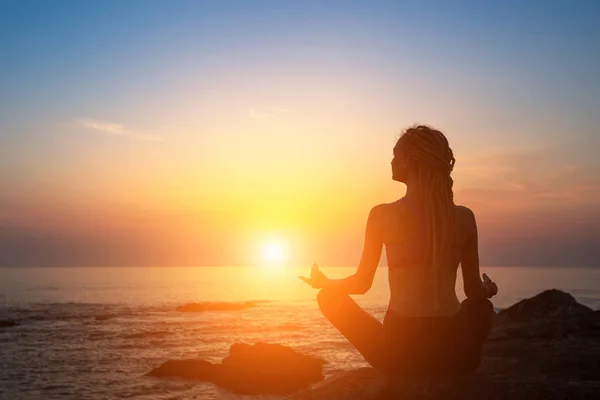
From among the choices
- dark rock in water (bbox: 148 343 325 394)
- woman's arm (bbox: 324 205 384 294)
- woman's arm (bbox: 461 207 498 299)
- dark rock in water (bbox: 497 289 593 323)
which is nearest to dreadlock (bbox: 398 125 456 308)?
woman's arm (bbox: 461 207 498 299)

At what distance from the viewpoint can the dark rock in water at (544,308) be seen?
42.5ft

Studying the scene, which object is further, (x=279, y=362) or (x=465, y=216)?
(x=279, y=362)

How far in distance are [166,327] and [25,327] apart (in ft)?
32.8

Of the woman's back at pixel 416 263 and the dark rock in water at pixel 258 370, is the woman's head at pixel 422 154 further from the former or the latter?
the dark rock in water at pixel 258 370

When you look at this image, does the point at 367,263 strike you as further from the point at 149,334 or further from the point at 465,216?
the point at 149,334

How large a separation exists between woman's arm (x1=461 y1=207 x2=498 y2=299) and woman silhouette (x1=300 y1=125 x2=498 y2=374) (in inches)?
0.4

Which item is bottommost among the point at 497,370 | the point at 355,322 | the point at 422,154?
the point at 497,370

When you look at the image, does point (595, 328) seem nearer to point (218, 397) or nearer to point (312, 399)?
point (312, 399)

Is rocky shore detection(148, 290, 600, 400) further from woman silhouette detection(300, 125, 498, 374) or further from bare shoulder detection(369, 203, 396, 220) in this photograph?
bare shoulder detection(369, 203, 396, 220)

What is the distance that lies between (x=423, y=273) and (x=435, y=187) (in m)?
0.85

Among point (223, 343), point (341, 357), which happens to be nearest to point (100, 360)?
point (223, 343)

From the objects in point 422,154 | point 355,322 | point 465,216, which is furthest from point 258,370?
point 422,154

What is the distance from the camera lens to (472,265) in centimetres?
537

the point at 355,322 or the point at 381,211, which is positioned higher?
the point at 381,211
